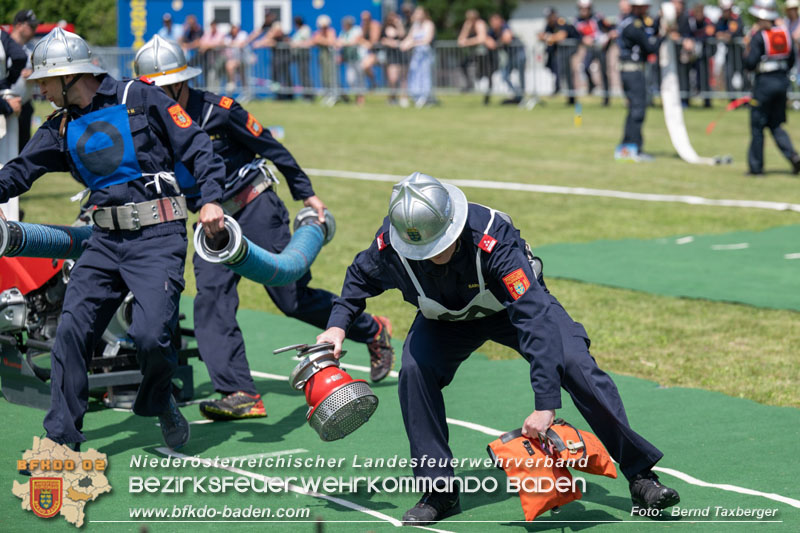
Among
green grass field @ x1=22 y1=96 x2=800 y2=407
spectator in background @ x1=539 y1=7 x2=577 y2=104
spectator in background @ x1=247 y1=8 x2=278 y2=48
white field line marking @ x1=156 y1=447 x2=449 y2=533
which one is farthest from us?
spectator in background @ x1=247 y1=8 x2=278 y2=48

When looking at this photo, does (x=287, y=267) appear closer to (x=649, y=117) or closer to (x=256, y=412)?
(x=256, y=412)

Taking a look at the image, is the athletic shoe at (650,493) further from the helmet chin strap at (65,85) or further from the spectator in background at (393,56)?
the spectator in background at (393,56)

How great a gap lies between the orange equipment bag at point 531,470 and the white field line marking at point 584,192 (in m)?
10.4

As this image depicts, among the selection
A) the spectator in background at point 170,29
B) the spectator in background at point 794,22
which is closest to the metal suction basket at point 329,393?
the spectator in background at point 794,22

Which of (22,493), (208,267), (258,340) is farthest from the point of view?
(258,340)

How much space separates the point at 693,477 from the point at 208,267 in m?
3.20

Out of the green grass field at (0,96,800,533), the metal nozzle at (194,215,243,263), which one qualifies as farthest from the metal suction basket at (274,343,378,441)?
the metal nozzle at (194,215,243,263)

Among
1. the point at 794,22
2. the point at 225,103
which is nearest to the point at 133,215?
the point at 225,103

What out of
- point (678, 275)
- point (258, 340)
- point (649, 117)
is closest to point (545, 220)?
point (678, 275)

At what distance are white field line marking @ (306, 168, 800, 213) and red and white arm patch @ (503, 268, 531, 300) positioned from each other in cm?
1033

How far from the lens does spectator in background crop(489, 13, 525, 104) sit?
91.4 feet

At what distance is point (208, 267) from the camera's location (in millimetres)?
7262

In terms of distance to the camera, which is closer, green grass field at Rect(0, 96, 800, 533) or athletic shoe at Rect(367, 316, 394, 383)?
green grass field at Rect(0, 96, 800, 533)

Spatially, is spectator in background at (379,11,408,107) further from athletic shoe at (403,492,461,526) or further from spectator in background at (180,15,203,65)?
athletic shoe at (403,492,461,526)
